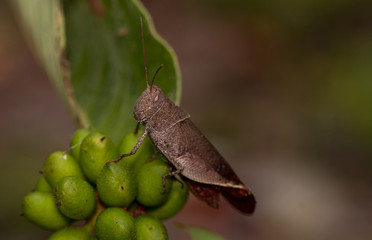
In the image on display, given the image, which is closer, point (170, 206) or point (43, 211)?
point (43, 211)

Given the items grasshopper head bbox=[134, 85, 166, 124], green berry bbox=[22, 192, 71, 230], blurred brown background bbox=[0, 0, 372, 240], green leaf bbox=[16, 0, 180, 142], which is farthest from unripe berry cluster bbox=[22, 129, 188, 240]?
blurred brown background bbox=[0, 0, 372, 240]

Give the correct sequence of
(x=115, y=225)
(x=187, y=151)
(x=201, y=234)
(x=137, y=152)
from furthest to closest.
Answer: (x=187, y=151) → (x=201, y=234) → (x=137, y=152) → (x=115, y=225)

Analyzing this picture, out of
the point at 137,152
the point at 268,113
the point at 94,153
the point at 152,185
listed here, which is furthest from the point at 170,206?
the point at 268,113

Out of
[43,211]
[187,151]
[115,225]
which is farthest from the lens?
[187,151]

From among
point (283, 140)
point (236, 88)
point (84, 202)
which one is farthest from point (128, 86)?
point (236, 88)

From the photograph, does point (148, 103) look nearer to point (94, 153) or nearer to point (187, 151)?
point (187, 151)

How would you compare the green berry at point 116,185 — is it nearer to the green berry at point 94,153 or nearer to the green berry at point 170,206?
the green berry at point 94,153
